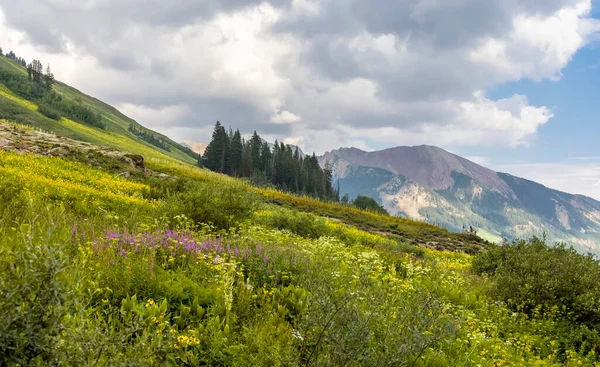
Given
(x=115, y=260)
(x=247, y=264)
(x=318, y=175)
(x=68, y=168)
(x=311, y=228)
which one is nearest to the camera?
(x=115, y=260)

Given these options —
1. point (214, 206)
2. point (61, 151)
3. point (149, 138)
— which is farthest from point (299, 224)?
point (149, 138)

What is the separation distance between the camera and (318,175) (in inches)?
4166

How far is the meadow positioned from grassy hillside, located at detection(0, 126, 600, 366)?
0.06ft

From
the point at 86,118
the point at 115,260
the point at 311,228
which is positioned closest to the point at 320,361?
the point at 115,260

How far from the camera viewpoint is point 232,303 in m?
4.70

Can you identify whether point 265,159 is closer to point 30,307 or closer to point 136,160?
point 136,160

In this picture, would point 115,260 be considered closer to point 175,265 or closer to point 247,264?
point 175,265

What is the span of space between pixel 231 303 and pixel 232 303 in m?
0.31

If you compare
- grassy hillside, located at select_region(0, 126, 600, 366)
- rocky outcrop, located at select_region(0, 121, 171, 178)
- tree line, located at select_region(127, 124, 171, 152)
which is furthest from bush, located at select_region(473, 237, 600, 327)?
tree line, located at select_region(127, 124, 171, 152)

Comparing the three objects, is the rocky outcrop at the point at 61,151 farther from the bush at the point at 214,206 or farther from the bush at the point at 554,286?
the bush at the point at 554,286

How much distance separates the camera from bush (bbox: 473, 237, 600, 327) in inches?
299

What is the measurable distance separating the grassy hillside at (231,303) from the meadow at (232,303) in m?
0.02

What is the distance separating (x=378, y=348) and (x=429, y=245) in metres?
23.9

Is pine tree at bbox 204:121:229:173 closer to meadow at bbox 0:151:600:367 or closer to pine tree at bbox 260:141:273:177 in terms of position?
pine tree at bbox 260:141:273:177
